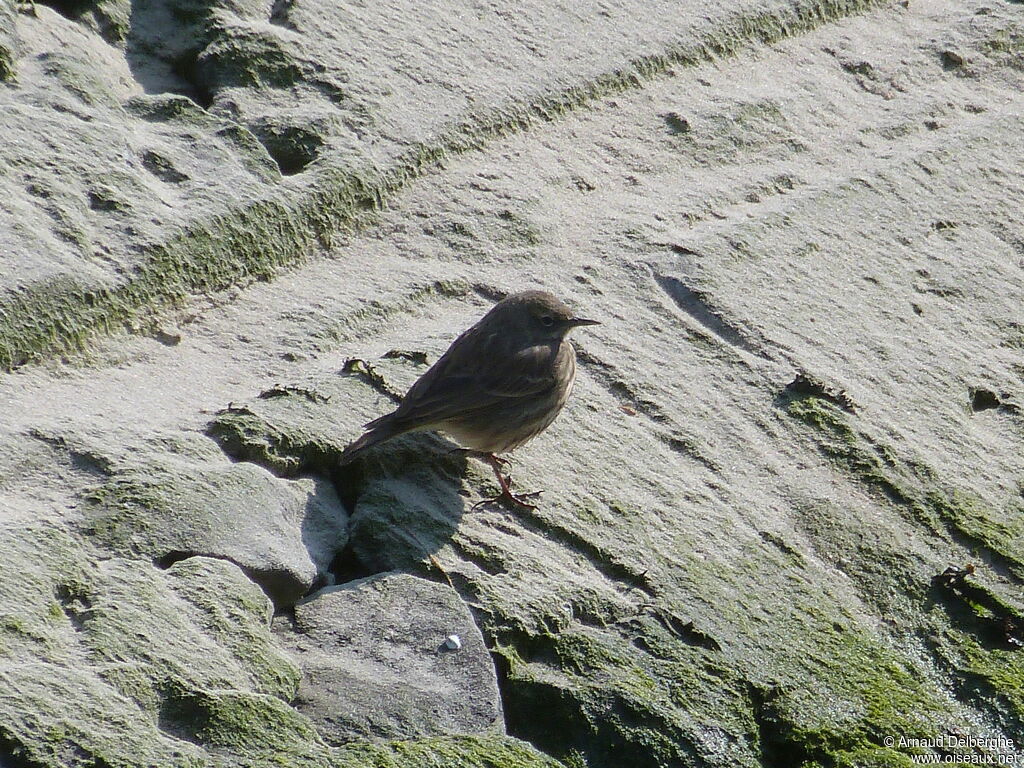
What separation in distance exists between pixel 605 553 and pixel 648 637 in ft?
1.29

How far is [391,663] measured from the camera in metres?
4.08

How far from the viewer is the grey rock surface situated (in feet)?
13.0

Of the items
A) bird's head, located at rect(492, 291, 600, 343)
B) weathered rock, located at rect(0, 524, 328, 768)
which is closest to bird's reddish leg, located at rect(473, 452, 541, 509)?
bird's head, located at rect(492, 291, 600, 343)

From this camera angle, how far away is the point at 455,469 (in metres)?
5.06

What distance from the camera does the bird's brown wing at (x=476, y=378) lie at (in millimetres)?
4852

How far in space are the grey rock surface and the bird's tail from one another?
0.48 ft

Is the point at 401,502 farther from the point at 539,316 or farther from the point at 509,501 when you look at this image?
the point at 539,316

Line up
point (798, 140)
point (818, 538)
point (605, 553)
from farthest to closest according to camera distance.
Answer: point (798, 140), point (818, 538), point (605, 553)

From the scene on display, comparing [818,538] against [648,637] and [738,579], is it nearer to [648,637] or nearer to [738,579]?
[738,579]

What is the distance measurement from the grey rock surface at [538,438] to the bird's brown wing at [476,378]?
8.6 inches

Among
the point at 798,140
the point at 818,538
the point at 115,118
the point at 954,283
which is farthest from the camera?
the point at 798,140

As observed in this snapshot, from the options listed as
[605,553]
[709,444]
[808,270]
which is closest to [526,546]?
[605,553]

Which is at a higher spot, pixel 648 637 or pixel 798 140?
pixel 798 140

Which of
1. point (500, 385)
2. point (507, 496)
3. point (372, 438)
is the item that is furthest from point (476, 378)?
point (372, 438)
